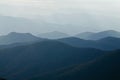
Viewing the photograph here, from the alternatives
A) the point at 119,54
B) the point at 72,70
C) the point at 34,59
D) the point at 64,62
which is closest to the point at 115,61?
the point at 119,54

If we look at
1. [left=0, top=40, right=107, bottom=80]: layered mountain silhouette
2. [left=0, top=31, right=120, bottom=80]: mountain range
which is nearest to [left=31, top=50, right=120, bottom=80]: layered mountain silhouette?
[left=0, top=31, right=120, bottom=80]: mountain range

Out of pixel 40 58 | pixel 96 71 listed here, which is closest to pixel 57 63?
pixel 40 58

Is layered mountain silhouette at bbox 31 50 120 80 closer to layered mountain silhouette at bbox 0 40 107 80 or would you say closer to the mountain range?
the mountain range

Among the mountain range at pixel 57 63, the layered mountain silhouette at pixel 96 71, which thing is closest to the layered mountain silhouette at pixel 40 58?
the mountain range at pixel 57 63

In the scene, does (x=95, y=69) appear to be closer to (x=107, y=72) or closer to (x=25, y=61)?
(x=107, y=72)

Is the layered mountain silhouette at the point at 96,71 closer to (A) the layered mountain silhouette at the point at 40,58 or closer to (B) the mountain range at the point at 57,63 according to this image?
(B) the mountain range at the point at 57,63

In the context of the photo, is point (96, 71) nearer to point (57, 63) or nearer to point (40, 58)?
point (57, 63)

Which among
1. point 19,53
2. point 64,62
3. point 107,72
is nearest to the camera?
point 107,72
